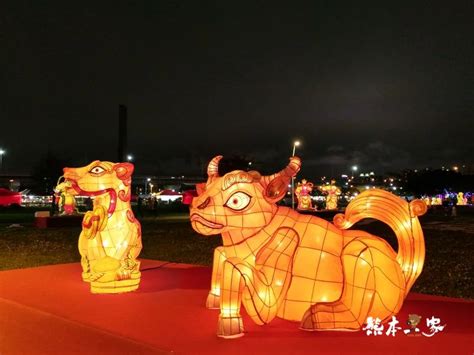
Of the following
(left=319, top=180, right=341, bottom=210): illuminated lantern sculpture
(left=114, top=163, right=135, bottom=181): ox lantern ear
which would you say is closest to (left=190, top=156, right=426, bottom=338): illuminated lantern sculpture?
(left=114, top=163, right=135, bottom=181): ox lantern ear

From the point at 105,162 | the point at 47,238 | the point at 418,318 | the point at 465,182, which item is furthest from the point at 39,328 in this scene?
the point at 465,182

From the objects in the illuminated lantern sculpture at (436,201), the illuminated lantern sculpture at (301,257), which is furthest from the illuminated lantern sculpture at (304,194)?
the illuminated lantern sculpture at (436,201)

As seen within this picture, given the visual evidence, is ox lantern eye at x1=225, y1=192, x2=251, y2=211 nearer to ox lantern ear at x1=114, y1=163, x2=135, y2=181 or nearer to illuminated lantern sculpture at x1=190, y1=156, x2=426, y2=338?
illuminated lantern sculpture at x1=190, y1=156, x2=426, y2=338

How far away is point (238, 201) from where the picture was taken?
5234 mm

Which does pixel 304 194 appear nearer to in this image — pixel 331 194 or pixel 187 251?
pixel 331 194

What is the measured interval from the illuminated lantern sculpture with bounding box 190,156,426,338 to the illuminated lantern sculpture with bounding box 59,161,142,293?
305cm

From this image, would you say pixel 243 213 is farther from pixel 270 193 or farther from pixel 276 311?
pixel 276 311

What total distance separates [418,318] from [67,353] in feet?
12.0

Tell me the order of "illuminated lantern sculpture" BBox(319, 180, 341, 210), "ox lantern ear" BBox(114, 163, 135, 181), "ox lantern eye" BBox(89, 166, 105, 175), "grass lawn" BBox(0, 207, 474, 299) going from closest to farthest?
1. "ox lantern eye" BBox(89, 166, 105, 175)
2. "ox lantern ear" BBox(114, 163, 135, 181)
3. "grass lawn" BBox(0, 207, 474, 299)
4. "illuminated lantern sculpture" BBox(319, 180, 341, 210)

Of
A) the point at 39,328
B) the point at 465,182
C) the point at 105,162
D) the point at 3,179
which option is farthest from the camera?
the point at 3,179

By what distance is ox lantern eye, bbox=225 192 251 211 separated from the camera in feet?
17.1

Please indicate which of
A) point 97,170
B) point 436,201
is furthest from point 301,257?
point 436,201

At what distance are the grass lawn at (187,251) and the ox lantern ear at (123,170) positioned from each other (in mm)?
5254

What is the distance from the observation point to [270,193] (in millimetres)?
5328
